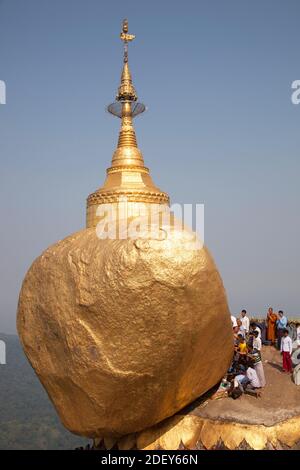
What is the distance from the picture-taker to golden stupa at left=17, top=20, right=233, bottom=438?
21.9ft

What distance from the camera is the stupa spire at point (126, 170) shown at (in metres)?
10.0

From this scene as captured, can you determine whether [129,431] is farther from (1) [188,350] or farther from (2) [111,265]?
(2) [111,265]

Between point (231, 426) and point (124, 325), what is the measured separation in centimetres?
247

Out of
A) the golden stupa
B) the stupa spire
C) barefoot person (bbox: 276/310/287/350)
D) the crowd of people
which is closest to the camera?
the golden stupa

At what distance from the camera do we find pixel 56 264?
24.7ft

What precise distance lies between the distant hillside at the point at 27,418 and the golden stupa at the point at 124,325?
20.9 m

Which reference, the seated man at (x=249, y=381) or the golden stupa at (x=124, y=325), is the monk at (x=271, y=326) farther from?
the golden stupa at (x=124, y=325)

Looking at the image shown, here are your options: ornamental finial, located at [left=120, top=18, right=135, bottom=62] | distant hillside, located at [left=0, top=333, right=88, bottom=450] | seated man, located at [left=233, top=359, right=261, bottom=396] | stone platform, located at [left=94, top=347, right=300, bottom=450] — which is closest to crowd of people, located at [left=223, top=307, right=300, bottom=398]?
seated man, located at [left=233, top=359, right=261, bottom=396]

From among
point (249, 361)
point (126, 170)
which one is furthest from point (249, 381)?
point (126, 170)

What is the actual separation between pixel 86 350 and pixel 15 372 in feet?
196

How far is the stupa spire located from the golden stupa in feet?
7.11

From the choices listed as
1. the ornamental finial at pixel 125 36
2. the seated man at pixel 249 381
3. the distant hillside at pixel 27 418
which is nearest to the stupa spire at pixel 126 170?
the ornamental finial at pixel 125 36

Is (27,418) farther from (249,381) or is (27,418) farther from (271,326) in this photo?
(249,381)

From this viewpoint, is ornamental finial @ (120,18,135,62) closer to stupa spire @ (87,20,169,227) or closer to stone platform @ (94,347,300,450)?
stupa spire @ (87,20,169,227)
